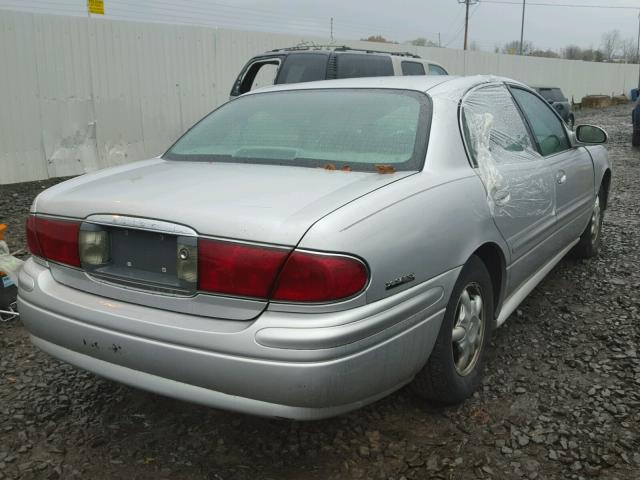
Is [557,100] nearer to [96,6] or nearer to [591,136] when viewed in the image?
[96,6]

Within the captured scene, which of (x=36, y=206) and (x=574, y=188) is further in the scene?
(x=574, y=188)

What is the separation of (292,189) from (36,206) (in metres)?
1.06

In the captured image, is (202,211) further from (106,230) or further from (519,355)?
(519,355)

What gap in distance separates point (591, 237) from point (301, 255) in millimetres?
3663

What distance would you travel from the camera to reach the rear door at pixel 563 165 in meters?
3.70

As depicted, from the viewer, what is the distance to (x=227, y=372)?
196 cm

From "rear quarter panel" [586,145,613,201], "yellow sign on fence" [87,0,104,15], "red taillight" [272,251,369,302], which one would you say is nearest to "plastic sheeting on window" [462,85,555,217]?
"red taillight" [272,251,369,302]

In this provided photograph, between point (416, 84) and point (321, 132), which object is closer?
point (321, 132)

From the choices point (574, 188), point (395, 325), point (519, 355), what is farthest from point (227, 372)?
point (574, 188)

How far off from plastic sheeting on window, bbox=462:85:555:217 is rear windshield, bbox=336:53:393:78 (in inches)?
171

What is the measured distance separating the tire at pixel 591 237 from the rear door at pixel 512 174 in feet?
4.17

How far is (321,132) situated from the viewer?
9.29ft

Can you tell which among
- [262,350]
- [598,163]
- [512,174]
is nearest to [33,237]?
[262,350]

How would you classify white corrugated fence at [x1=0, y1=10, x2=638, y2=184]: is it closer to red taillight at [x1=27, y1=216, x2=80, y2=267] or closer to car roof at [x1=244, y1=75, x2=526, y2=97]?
car roof at [x1=244, y1=75, x2=526, y2=97]
